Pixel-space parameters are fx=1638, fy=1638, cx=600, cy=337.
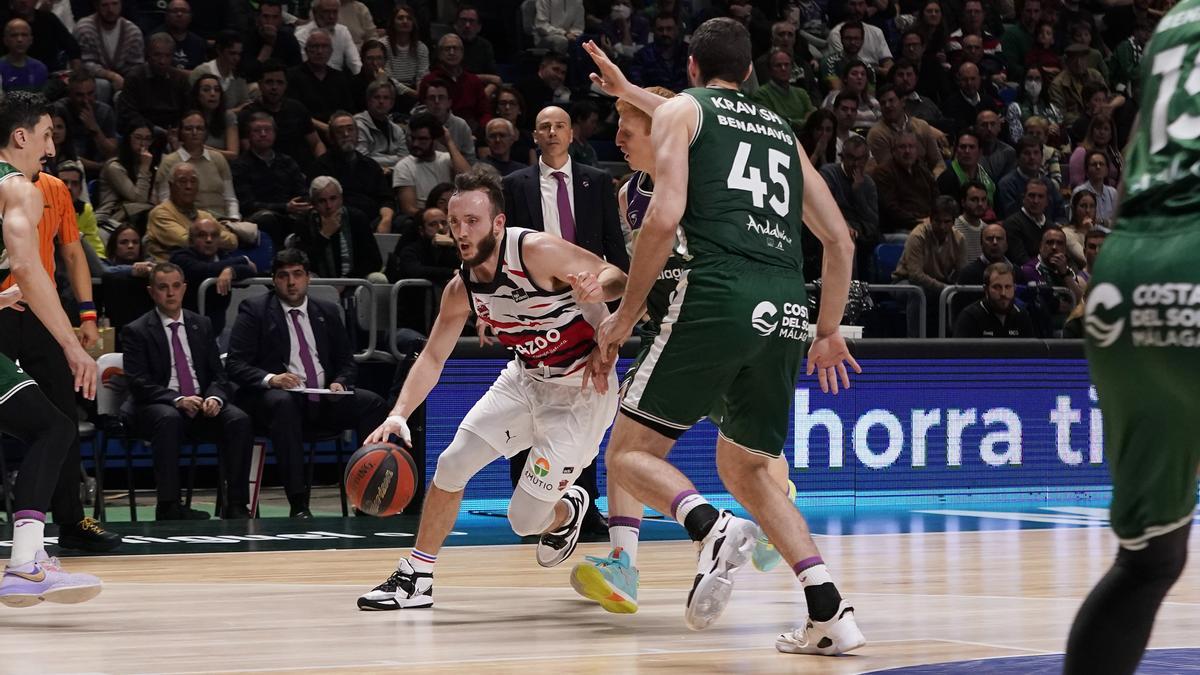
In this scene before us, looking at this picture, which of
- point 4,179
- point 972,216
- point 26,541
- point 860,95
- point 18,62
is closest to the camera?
point 26,541

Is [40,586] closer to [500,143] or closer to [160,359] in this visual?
[160,359]

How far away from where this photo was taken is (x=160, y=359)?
942 cm

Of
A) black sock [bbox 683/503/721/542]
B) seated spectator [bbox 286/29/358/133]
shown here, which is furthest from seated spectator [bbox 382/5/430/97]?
black sock [bbox 683/503/721/542]

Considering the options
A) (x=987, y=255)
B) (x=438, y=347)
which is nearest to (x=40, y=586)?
(x=438, y=347)

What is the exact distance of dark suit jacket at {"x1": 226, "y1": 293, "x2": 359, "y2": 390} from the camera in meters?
9.66

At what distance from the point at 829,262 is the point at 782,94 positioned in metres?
9.49

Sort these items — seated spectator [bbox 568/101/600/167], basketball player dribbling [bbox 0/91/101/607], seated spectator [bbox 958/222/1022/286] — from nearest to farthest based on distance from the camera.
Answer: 1. basketball player dribbling [bbox 0/91/101/607]
2. seated spectator [bbox 958/222/1022/286]
3. seated spectator [bbox 568/101/600/167]

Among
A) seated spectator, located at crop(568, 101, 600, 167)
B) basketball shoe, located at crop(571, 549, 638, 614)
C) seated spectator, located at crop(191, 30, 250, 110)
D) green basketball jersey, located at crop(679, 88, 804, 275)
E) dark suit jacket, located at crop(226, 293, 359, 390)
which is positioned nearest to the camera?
green basketball jersey, located at crop(679, 88, 804, 275)

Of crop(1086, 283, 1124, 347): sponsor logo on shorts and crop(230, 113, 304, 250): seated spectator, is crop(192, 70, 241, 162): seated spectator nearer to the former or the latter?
crop(230, 113, 304, 250): seated spectator

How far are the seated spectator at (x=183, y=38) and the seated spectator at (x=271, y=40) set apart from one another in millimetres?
373

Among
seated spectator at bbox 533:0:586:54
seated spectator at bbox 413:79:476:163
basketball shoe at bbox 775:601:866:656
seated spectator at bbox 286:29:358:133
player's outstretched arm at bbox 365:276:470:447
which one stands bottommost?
basketball shoe at bbox 775:601:866:656

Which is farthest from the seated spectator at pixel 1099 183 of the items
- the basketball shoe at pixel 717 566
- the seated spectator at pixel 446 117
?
the basketball shoe at pixel 717 566

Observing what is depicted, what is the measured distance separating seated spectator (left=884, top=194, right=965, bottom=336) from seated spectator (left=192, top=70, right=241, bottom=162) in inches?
201

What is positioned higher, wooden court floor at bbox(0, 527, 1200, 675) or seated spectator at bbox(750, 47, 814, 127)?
seated spectator at bbox(750, 47, 814, 127)
